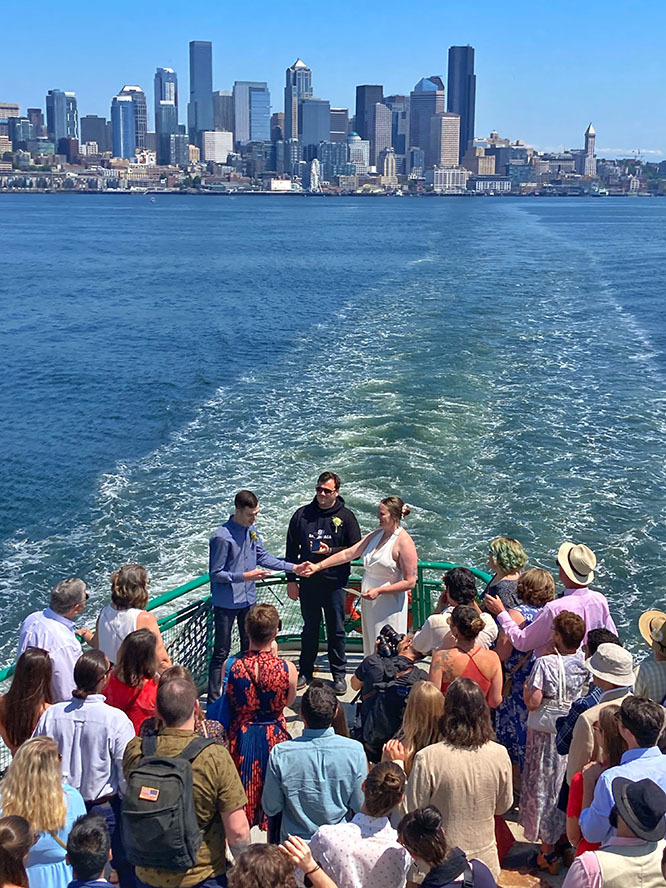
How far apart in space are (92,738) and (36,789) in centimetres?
59

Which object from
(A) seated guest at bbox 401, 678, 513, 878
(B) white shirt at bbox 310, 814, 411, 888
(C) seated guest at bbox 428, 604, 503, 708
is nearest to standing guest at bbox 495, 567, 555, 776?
(C) seated guest at bbox 428, 604, 503, 708

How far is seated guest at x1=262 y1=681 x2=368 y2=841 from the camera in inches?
195

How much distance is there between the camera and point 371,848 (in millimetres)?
4582

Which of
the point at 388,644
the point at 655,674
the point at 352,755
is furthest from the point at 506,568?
the point at 352,755

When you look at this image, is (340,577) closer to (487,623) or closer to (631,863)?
(487,623)

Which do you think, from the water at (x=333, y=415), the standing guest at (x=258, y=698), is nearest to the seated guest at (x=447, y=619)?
the standing guest at (x=258, y=698)

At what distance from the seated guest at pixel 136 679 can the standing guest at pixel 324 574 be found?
2564mm

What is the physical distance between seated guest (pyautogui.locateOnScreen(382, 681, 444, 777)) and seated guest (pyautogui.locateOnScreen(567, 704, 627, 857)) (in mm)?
766

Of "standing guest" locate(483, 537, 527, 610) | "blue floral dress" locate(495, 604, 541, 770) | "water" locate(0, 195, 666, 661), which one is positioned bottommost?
"water" locate(0, 195, 666, 661)

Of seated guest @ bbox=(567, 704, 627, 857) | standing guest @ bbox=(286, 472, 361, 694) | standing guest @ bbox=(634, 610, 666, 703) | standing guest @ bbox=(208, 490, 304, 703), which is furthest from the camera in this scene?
standing guest @ bbox=(286, 472, 361, 694)

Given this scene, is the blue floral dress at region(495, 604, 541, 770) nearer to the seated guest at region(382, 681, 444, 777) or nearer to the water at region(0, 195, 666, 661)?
the seated guest at region(382, 681, 444, 777)

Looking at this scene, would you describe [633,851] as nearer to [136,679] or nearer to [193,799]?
[193,799]

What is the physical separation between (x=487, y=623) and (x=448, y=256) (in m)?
74.3

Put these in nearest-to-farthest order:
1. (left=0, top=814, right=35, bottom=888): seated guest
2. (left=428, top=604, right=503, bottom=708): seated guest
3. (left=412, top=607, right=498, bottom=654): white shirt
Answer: (left=0, top=814, right=35, bottom=888): seated guest < (left=428, top=604, right=503, bottom=708): seated guest < (left=412, top=607, right=498, bottom=654): white shirt
